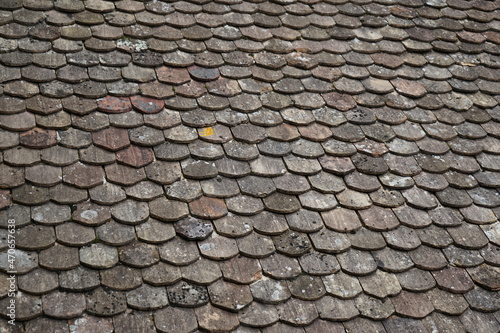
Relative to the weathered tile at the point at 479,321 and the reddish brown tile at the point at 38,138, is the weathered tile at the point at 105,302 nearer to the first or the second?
the reddish brown tile at the point at 38,138

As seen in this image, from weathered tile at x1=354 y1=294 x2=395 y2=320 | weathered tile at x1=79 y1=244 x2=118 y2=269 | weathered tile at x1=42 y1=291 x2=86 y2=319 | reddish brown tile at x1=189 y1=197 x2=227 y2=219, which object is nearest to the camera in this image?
weathered tile at x1=42 y1=291 x2=86 y2=319

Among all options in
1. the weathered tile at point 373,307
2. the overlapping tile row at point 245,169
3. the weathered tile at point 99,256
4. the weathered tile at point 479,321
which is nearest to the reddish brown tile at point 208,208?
the overlapping tile row at point 245,169

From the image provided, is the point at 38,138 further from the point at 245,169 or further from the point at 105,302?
the point at 245,169

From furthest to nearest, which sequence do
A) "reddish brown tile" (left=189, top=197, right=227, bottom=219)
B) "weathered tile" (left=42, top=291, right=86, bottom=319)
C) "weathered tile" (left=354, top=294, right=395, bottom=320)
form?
"reddish brown tile" (left=189, top=197, right=227, bottom=219)
"weathered tile" (left=354, top=294, right=395, bottom=320)
"weathered tile" (left=42, top=291, right=86, bottom=319)

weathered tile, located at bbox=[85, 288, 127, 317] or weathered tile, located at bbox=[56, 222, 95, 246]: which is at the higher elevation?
weathered tile, located at bbox=[56, 222, 95, 246]

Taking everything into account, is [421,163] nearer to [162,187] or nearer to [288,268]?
[288,268]

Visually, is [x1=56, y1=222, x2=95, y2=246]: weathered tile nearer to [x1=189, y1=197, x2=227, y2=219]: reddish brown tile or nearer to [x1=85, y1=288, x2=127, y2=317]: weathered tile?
[x1=85, y1=288, x2=127, y2=317]: weathered tile

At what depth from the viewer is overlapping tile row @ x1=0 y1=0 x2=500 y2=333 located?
2.80 meters

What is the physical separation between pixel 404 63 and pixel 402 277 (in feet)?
5.22

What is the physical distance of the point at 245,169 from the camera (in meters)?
3.26

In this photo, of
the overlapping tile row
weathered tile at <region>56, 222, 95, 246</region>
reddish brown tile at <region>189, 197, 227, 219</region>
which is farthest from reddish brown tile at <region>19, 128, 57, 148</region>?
reddish brown tile at <region>189, 197, 227, 219</region>

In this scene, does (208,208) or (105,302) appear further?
(208,208)

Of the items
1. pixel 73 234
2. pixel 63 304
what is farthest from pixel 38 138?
pixel 63 304

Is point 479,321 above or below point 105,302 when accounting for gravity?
below
